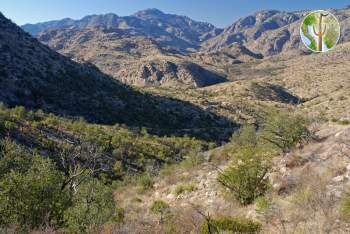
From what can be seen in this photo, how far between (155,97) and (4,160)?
7267cm

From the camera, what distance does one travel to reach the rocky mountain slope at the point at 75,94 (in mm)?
69438

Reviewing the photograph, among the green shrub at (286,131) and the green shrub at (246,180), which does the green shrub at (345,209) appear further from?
the green shrub at (286,131)

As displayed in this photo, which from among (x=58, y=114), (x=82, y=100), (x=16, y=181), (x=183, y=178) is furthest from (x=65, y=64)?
(x=16, y=181)

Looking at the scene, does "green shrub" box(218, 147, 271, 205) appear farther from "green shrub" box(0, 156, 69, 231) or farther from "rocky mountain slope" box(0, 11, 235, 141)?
"rocky mountain slope" box(0, 11, 235, 141)

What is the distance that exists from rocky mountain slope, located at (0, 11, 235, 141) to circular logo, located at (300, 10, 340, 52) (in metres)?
55.9

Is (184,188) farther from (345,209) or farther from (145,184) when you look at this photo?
(345,209)

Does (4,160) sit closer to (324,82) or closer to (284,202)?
(284,202)

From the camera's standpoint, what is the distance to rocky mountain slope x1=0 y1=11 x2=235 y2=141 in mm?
69438

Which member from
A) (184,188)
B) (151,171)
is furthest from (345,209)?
(151,171)

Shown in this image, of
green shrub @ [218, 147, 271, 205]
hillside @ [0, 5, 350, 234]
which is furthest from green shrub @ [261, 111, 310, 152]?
green shrub @ [218, 147, 271, 205]

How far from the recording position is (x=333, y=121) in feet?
88.6

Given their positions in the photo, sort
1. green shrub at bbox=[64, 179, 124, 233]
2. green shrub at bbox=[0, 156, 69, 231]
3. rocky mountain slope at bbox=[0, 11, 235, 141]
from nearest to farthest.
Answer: green shrub at bbox=[64, 179, 124, 233]
green shrub at bbox=[0, 156, 69, 231]
rocky mountain slope at bbox=[0, 11, 235, 141]

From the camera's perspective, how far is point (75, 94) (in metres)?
75.3

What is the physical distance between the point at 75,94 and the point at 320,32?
67.2 m
